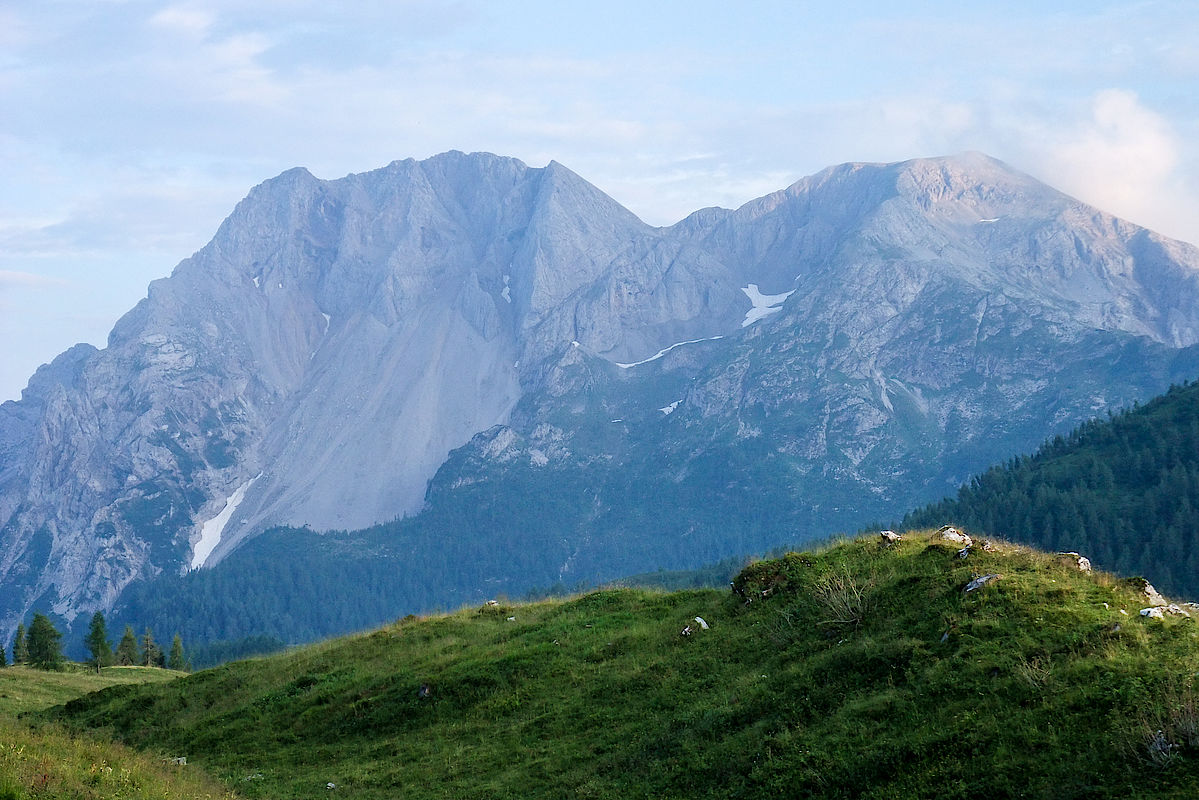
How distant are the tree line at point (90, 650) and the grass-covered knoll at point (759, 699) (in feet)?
150

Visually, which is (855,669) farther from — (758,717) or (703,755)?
(703,755)

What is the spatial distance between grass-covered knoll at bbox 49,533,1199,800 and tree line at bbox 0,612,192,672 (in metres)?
45.7

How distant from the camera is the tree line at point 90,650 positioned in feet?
282

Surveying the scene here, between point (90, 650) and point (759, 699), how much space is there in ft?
291

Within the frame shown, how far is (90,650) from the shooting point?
9562cm

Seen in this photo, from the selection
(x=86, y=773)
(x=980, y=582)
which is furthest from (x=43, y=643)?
(x=980, y=582)

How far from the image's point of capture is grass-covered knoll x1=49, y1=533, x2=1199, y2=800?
2116 centimetres

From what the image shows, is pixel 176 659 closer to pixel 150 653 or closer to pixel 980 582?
pixel 150 653

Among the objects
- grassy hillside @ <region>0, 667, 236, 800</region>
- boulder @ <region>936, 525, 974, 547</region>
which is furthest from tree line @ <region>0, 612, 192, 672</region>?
boulder @ <region>936, 525, 974, 547</region>

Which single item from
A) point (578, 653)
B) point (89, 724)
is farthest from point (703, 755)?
point (89, 724)

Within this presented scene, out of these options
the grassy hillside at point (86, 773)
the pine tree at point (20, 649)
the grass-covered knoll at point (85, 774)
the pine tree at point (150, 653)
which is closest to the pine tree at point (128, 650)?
the pine tree at point (150, 653)

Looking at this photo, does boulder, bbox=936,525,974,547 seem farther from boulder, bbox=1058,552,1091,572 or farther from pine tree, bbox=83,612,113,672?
pine tree, bbox=83,612,113,672

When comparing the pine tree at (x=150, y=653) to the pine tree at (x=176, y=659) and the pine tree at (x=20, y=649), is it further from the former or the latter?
the pine tree at (x=20, y=649)

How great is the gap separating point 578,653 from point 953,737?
18.5 meters
